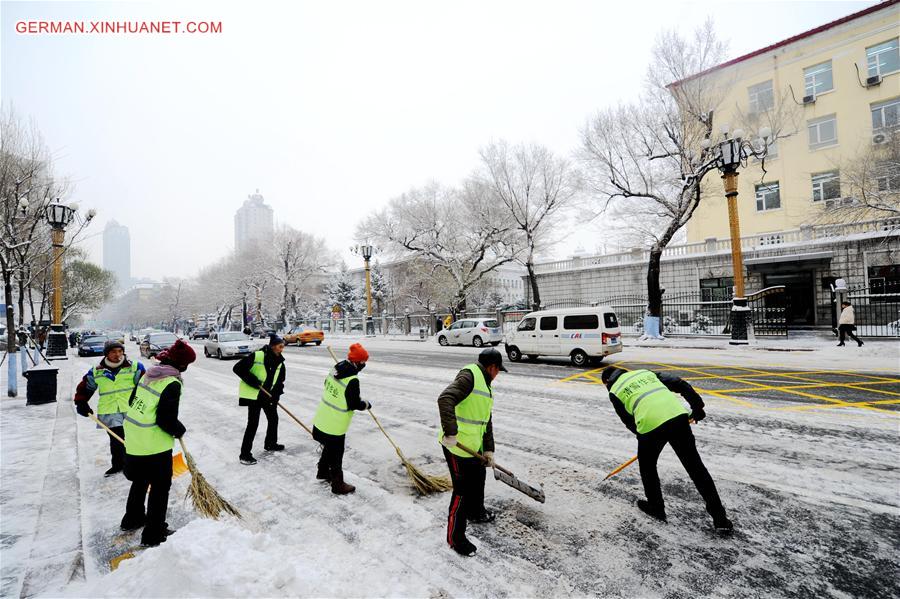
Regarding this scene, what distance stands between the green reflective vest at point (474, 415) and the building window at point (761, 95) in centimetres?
3381

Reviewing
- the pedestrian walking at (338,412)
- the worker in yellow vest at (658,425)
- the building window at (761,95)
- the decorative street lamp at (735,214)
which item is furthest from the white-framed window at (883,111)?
the pedestrian walking at (338,412)

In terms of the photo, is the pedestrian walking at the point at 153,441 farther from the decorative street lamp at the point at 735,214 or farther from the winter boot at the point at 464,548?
the decorative street lamp at the point at 735,214

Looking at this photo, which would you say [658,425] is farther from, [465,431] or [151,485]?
[151,485]

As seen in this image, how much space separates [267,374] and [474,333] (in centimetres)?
1740

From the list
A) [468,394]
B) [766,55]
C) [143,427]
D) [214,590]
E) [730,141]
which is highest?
[766,55]

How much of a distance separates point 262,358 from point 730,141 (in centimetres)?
1879

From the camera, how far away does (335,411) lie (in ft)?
14.5

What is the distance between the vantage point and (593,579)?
9.48 ft

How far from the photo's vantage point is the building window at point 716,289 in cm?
2537

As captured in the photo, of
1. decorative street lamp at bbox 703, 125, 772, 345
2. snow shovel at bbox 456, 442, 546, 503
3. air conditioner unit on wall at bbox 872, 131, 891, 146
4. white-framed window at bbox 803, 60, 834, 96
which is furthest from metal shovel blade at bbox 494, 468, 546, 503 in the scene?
white-framed window at bbox 803, 60, 834, 96

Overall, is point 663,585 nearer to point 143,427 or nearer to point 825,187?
point 143,427

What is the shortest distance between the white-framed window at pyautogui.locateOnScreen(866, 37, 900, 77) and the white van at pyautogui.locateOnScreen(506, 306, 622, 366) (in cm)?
2712

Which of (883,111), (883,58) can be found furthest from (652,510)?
(883,58)

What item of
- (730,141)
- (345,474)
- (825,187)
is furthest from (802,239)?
(345,474)
